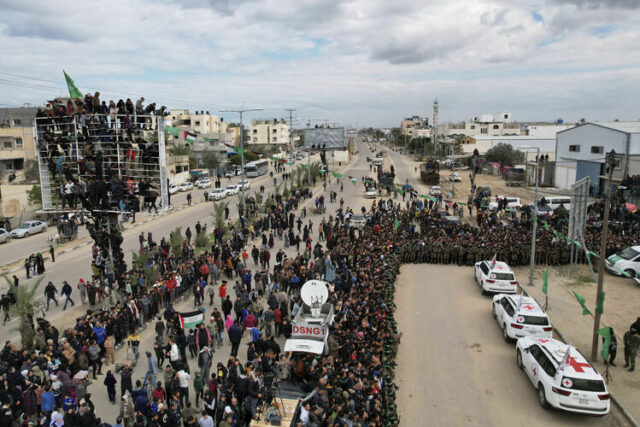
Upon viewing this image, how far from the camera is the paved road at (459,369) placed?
11.7 meters

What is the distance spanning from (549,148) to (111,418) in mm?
79334

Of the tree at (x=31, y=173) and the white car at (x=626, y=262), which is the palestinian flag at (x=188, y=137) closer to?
the white car at (x=626, y=262)

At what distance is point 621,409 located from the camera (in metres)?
11.9

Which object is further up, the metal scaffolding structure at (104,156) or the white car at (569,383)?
the metal scaffolding structure at (104,156)

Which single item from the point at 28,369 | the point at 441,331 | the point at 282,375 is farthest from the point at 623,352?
the point at 28,369

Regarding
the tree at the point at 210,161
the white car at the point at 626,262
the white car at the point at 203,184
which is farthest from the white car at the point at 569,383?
the tree at the point at 210,161

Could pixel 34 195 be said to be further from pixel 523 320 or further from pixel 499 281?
pixel 523 320

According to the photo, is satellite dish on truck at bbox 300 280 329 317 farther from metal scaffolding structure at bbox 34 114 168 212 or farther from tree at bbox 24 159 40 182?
tree at bbox 24 159 40 182

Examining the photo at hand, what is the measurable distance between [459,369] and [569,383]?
3442mm

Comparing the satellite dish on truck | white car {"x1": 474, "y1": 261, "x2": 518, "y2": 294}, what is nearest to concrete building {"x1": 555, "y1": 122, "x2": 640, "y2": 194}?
white car {"x1": 474, "y1": 261, "x2": 518, "y2": 294}

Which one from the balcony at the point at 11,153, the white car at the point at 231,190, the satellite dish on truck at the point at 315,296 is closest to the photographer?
the satellite dish on truck at the point at 315,296

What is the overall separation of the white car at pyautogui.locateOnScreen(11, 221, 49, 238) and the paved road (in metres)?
27.7

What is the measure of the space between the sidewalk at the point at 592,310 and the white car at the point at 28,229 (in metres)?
32.6

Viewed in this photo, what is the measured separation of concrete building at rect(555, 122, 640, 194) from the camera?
40.8 m
